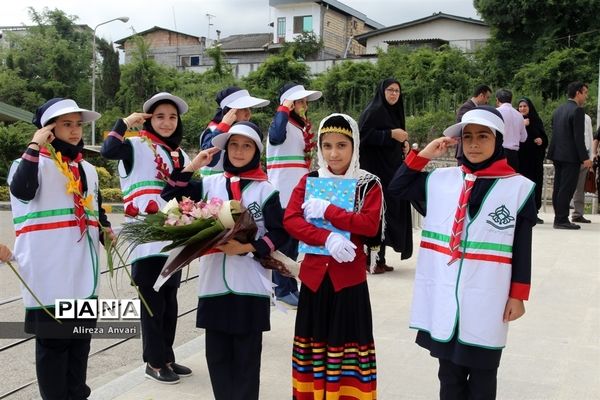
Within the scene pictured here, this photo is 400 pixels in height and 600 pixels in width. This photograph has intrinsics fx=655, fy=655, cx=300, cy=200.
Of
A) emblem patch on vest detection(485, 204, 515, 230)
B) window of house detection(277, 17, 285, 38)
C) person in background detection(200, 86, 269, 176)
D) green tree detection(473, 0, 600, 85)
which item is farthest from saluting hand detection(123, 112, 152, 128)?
window of house detection(277, 17, 285, 38)

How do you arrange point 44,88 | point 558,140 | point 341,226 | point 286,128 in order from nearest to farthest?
1. point 341,226
2. point 286,128
3. point 558,140
4. point 44,88

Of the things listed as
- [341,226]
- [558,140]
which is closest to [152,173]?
[341,226]

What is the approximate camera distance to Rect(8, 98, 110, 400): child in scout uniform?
11.6 feet

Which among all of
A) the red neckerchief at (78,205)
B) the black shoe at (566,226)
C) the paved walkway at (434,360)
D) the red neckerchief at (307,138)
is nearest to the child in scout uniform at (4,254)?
the red neckerchief at (78,205)

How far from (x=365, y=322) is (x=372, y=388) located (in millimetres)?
350

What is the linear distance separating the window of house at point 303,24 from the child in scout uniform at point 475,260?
41522mm

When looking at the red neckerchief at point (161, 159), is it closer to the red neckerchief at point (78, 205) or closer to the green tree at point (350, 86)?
the red neckerchief at point (78, 205)

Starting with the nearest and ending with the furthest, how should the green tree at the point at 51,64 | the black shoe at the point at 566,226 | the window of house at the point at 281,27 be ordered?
1. the black shoe at the point at 566,226
2. the green tree at the point at 51,64
3. the window of house at the point at 281,27

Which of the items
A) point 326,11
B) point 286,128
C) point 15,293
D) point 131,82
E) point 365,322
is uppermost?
point 326,11

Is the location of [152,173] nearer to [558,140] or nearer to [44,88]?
[558,140]

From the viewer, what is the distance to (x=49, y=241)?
355 cm

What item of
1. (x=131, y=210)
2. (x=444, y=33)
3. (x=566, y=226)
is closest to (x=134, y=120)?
(x=131, y=210)

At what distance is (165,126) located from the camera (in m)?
4.48

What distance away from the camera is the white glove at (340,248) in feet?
10.9
